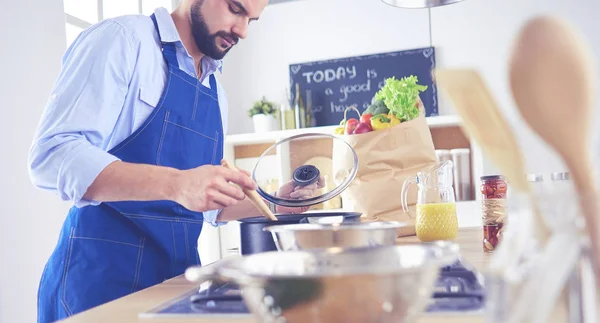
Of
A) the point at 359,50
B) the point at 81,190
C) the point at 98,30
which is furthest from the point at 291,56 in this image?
the point at 81,190

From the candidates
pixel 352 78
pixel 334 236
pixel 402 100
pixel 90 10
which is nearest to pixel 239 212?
pixel 402 100

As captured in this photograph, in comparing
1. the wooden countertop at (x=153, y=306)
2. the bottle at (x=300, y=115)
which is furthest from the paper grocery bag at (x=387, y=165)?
the bottle at (x=300, y=115)

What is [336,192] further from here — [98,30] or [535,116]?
[535,116]

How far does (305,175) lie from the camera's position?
1.35 metres

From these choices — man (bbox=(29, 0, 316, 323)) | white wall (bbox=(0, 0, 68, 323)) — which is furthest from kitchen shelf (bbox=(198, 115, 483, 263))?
man (bbox=(29, 0, 316, 323))

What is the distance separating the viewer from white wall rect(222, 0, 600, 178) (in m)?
3.60

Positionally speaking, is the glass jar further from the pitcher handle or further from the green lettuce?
the green lettuce

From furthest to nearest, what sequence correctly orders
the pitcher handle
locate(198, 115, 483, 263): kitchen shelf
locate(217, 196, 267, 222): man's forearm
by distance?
locate(198, 115, 483, 263): kitchen shelf < locate(217, 196, 267, 222): man's forearm < the pitcher handle

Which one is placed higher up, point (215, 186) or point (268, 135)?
point (268, 135)

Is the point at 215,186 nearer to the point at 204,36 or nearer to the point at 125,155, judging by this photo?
the point at 125,155

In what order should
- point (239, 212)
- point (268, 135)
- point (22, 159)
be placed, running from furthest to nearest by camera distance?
point (268, 135), point (22, 159), point (239, 212)

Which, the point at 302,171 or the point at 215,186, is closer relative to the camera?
the point at 215,186

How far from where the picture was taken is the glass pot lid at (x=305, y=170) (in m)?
1.33

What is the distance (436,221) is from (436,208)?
1.1 inches
